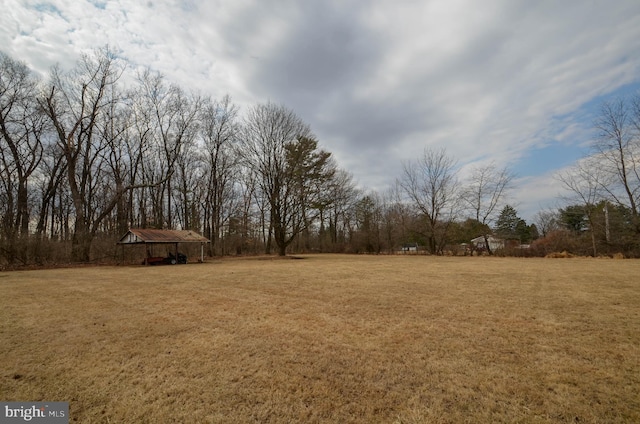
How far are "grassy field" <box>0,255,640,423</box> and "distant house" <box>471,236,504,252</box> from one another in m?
24.7

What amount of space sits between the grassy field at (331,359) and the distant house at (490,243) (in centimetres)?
2466

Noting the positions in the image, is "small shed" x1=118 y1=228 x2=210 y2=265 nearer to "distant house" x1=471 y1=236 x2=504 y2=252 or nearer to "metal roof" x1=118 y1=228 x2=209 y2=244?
"metal roof" x1=118 y1=228 x2=209 y2=244

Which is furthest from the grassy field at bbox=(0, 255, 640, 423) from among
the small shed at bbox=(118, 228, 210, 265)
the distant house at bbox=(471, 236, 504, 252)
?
the distant house at bbox=(471, 236, 504, 252)

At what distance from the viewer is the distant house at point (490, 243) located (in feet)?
98.6

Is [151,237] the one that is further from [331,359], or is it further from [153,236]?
[331,359]

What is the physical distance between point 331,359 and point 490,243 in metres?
33.8

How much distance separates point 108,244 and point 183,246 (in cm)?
683

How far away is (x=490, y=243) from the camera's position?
3178 centimetres

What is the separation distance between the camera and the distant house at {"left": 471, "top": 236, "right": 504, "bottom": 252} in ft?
98.6

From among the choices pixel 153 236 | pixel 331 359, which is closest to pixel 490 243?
pixel 153 236

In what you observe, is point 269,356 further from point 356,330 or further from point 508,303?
point 508,303

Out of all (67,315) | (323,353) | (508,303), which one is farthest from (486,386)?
(67,315)

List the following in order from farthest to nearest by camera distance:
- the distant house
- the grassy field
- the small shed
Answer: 1. the distant house
2. the small shed
3. the grassy field

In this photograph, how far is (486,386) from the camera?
3092 millimetres
